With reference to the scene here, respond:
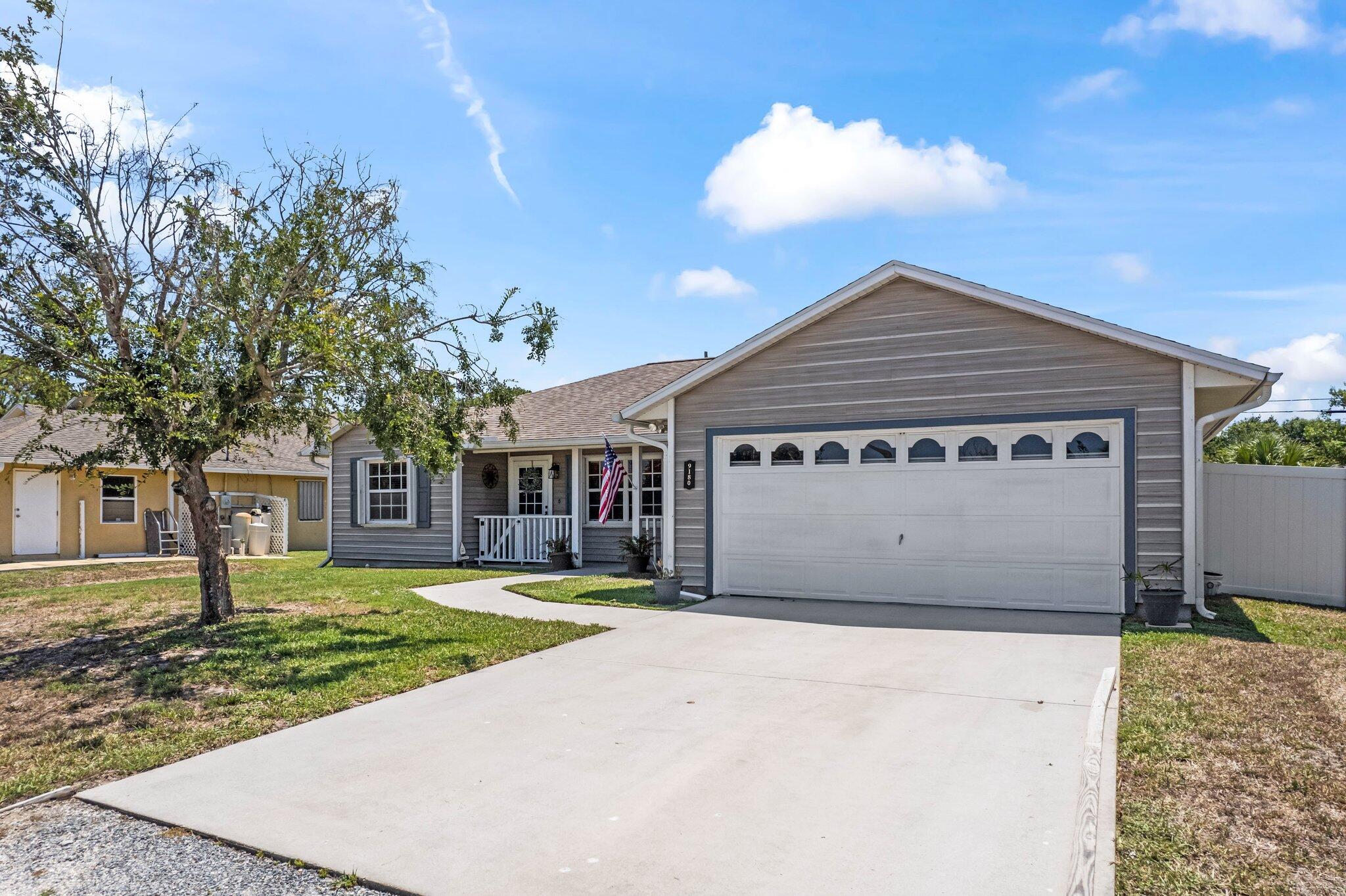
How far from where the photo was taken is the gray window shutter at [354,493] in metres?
18.3

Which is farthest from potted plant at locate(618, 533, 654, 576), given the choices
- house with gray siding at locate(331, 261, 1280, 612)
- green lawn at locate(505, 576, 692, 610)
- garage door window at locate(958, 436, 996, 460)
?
garage door window at locate(958, 436, 996, 460)

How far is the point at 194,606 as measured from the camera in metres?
11.1

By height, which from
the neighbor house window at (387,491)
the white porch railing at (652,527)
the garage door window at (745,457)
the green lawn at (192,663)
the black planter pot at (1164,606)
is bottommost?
the green lawn at (192,663)

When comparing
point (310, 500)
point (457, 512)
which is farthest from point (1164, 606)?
point (310, 500)

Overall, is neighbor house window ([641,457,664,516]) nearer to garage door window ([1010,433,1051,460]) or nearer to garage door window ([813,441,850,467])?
garage door window ([813,441,850,467])

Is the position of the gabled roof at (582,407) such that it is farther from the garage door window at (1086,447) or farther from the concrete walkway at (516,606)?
the garage door window at (1086,447)

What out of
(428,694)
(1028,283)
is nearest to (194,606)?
(428,694)

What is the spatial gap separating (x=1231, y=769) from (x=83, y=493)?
80.2ft

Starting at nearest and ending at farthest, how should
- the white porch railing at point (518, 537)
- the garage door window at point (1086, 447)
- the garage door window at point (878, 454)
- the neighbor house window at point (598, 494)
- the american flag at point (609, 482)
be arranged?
the garage door window at point (1086, 447)
the garage door window at point (878, 454)
the american flag at point (609, 482)
the neighbor house window at point (598, 494)
the white porch railing at point (518, 537)

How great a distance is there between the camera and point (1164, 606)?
8711 millimetres

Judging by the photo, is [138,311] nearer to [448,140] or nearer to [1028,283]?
[448,140]

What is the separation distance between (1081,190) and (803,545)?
20.8 feet

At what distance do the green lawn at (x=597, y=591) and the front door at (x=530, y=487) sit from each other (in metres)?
3.59

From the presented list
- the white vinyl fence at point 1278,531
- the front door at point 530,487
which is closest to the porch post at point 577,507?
the front door at point 530,487
